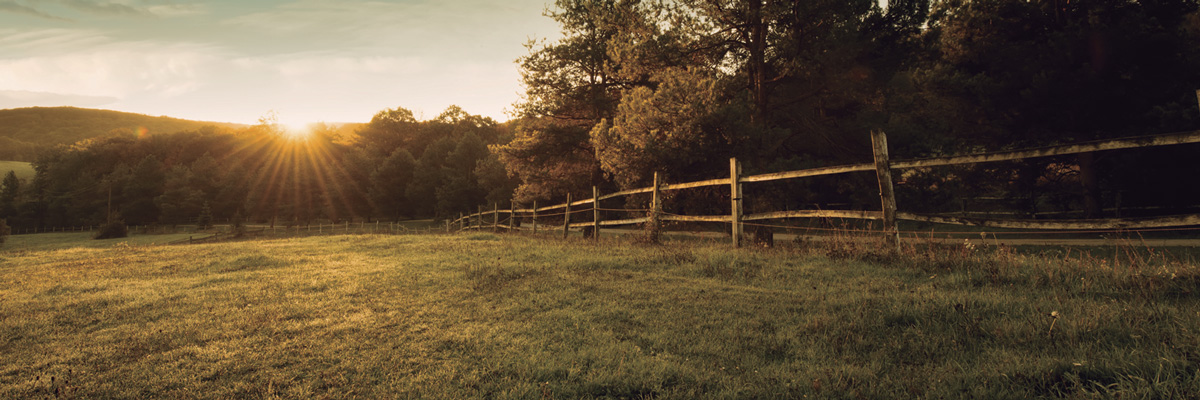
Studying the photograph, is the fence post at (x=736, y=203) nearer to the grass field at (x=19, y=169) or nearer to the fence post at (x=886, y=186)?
the fence post at (x=886, y=186)

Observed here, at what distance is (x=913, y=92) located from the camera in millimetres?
18453

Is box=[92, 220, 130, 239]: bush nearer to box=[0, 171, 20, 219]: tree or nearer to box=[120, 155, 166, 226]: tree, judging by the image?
box=[120, 155, 166, 226]: tree

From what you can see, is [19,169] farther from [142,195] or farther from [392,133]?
[392,133]

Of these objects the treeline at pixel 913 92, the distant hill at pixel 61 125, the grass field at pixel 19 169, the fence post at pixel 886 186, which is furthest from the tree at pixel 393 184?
the distant hill at pixel 61 125

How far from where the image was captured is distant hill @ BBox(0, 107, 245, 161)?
13688cm

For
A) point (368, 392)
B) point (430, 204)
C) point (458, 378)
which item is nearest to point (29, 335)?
point (368, 392)

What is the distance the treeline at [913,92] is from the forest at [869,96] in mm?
56

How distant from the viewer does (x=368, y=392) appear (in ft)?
9.35

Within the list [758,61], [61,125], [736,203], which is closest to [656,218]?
[736,203]

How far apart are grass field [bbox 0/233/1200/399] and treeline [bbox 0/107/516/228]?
129 feet

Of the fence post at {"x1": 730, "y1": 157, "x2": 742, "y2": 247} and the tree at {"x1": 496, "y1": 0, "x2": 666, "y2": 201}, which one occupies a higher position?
the tree at {"x1": 496, "y1": 0, "x2": 666, "y2": 201}

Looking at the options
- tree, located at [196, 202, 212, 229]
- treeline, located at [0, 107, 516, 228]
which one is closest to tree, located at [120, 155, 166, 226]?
treeline, located at [0, 107, 516, 228]

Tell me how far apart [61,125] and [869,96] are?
23318 centimetres

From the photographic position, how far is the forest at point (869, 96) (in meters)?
12.4
